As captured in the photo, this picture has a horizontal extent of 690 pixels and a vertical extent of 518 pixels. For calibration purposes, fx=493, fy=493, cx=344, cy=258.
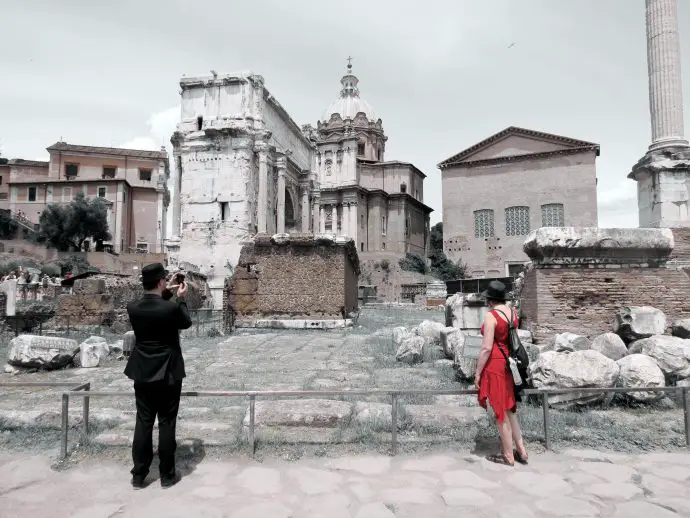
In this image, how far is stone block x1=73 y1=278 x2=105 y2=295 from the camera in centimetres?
Result: 1123

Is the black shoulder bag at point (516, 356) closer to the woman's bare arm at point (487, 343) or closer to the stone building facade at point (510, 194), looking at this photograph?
the woman's bare arm at point (487, 343)

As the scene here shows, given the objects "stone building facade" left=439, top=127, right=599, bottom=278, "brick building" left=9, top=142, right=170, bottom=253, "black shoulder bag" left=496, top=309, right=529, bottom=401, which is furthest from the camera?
"brick building" left=9, top=142, right=170, bottom=253

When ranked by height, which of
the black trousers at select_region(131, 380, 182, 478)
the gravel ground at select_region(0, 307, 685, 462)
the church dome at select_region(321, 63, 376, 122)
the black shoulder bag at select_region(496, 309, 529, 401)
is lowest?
the gravel ground at select_region(0, 307, 685, 462)

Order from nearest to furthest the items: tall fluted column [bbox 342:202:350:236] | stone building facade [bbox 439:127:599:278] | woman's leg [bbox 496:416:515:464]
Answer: woman's leg [bbox 496:416:515:464]
stone building facade [bbox 439:127:599:278]
tall fluted column [bbox 342:202:350:236]

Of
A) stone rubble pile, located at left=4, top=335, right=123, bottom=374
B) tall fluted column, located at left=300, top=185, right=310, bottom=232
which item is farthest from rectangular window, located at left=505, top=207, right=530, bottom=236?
stone rubble pile, located at left=4, top=335, right=123, bottom=374

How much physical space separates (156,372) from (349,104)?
5608cm

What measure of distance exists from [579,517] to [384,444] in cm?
134

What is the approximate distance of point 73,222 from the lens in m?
39.5

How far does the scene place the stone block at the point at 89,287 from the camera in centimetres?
1123

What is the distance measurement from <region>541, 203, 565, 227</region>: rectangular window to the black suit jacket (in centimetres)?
4108

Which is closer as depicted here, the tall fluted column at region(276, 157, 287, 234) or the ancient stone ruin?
the ancient stone ruin

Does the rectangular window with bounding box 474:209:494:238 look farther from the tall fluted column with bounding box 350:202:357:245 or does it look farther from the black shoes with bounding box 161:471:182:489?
the black shoes with bounding box 161:471:182:489

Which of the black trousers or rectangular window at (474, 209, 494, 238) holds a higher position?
rectangular window at (474, 209, 494, 238)

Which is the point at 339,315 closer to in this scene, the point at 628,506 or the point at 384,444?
the point at 384,444
